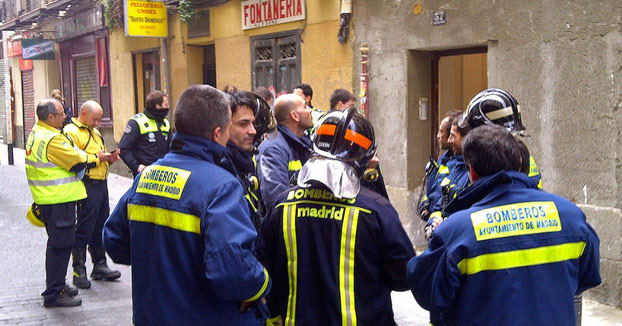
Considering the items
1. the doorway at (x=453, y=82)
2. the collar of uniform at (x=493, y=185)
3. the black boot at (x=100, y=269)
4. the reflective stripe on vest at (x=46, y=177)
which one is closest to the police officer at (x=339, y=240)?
the collar of uniform at (x=493, y=185)

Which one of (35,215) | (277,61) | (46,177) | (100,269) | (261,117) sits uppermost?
(277,61)

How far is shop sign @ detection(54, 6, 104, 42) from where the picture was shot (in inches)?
697

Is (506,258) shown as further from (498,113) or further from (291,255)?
(498,113)

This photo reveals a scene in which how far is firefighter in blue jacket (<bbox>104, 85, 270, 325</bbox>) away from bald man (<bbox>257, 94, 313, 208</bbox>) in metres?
1.58

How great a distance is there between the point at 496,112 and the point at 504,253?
159 centimetres

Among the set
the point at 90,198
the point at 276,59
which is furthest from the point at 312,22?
the point at 90,198

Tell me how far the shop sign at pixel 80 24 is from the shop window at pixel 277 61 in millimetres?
7070

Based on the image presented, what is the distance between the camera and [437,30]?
27.0 ft

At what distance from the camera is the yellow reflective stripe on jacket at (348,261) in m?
2.76

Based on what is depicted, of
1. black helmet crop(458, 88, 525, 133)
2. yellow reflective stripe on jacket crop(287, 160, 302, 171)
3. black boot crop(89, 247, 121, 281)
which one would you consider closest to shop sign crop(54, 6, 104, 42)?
black boot crop(89, 247, 121, 281)

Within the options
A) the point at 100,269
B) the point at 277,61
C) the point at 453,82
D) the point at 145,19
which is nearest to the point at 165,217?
the point at 100,269

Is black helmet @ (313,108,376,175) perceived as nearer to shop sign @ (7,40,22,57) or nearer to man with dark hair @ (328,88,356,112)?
man with dark hair @ (328,88,356,112)

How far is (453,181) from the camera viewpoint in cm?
405

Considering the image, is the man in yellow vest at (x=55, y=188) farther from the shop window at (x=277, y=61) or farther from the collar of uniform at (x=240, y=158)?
the shop window at (x=277, y=61)
